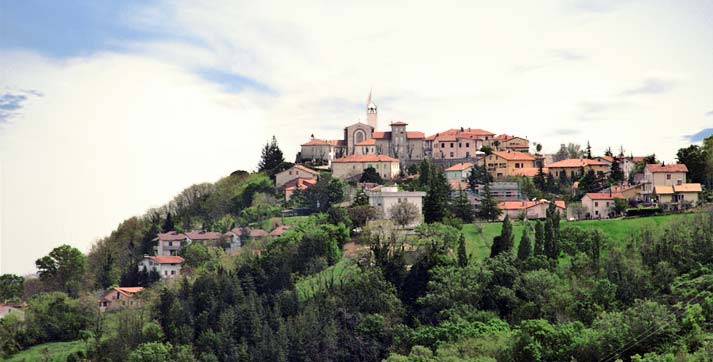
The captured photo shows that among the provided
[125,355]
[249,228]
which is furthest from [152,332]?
[249,228]

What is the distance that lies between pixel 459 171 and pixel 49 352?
2671 cm

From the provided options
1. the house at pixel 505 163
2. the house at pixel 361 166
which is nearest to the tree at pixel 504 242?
the house at pixel 505 163

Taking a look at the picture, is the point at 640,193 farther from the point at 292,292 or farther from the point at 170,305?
the point at 170,305

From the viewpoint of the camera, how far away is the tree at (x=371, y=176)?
61688 millimetres

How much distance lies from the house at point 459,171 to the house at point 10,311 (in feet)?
86.0

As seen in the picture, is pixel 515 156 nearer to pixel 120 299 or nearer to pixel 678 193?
pixel 678 193

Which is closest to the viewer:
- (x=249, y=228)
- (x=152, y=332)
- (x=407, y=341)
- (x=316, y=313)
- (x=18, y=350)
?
(x=407, y=341)

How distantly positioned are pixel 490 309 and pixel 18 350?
24983 millimetres

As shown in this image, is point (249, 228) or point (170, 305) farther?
point (249, 228)

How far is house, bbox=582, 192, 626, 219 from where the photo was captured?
51950 mm

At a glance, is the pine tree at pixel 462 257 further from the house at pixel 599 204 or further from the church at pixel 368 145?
the church at pixel 368 145

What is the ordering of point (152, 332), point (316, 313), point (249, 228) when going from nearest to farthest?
point (316, 313) → point (152, 332) → point (249, 228)

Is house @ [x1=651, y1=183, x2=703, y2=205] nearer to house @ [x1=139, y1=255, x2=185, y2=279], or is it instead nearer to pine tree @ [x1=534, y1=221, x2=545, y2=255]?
pine tree @ [x1=534, y1=221, x2=545, y2=255]

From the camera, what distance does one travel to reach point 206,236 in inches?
2370
